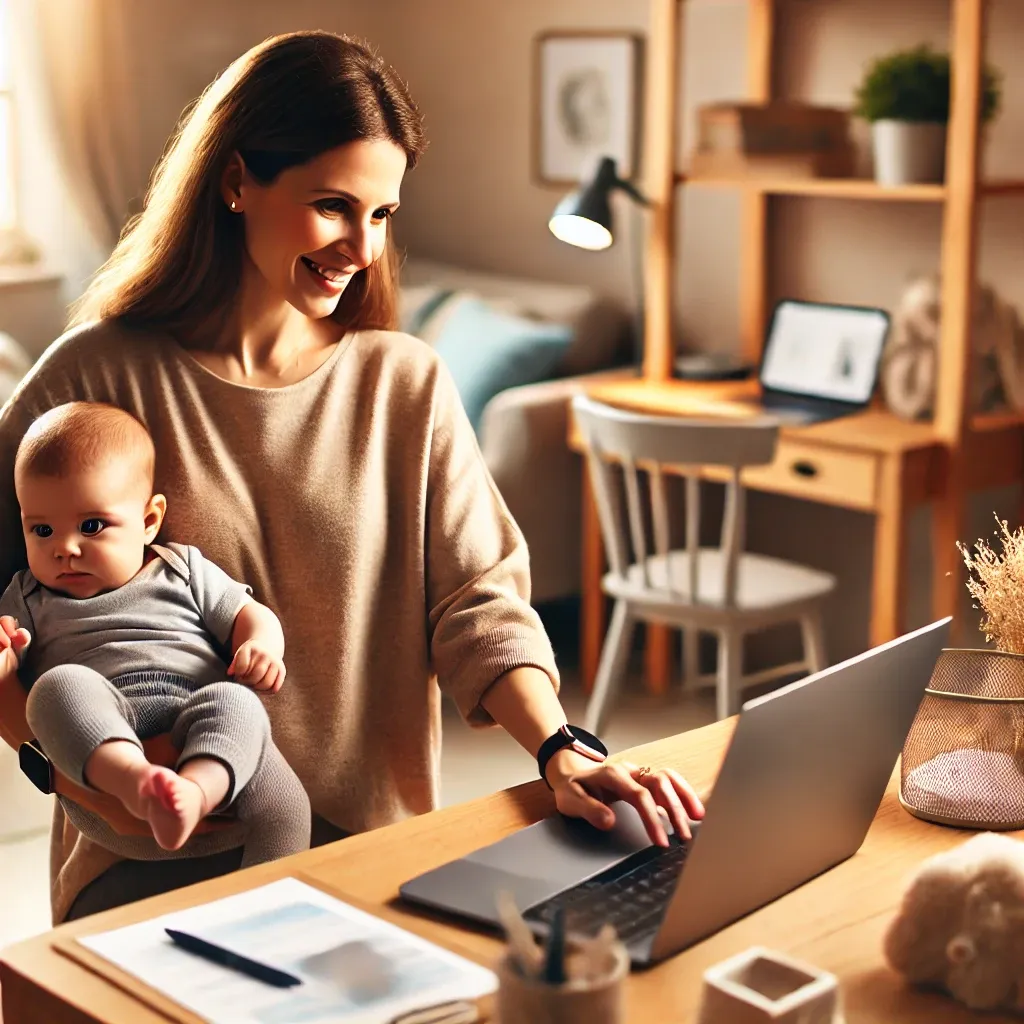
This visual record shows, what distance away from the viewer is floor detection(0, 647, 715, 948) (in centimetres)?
279

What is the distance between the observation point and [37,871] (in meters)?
2.92

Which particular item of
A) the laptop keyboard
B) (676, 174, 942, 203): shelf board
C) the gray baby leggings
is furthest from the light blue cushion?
the laptop keyboard

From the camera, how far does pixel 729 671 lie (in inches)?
127

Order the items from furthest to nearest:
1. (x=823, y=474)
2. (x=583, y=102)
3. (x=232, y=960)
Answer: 1. (x=583, y=102)
2. (x=823, y=474)
3. (x=232, y=960)

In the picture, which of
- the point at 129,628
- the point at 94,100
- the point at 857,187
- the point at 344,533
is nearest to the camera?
the point at 129,628

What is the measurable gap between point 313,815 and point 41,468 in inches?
17.2

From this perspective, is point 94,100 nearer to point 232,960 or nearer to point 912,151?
point 912,151

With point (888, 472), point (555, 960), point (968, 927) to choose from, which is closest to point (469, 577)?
point (968, 927)

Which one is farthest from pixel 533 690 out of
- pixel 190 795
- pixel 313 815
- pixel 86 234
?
pixel 86 234

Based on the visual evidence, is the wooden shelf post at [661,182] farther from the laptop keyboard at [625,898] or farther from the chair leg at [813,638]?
the laptop keyboard at [625,898]

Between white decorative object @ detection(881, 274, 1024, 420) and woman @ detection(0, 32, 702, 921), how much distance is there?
76.9 inches

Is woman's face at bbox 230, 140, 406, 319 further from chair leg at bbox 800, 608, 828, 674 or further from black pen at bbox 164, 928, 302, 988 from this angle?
chair leg at bbox 800, 608, 828, 674

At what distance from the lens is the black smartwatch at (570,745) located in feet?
4.49

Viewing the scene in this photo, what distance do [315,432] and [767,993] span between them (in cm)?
84
